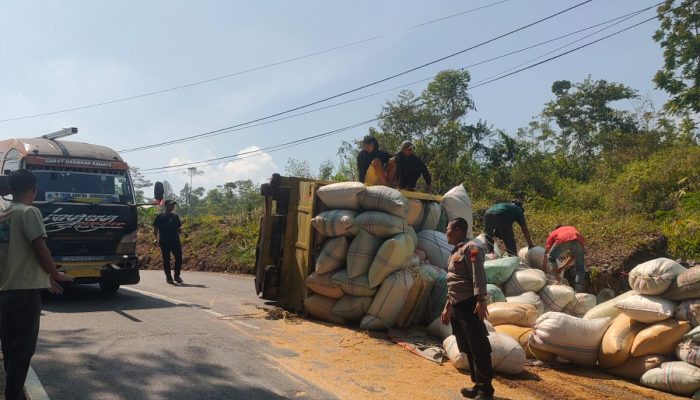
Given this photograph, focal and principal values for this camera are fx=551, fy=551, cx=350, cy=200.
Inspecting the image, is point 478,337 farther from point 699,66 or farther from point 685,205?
point 699,66

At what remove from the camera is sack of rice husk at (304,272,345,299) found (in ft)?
22.8

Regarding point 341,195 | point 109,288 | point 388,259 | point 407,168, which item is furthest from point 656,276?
point 109,288

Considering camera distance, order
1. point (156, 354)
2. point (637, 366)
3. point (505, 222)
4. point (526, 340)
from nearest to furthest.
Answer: point (156, 354) < point (637, 366) < point (526, 340) < point (505, 222)

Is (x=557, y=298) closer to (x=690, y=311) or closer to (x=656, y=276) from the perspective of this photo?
(x=656, y=276)

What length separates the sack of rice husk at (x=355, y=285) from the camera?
6684mm

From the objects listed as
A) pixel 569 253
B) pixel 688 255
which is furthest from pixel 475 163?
pixel 569 253

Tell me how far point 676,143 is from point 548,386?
17964 mm

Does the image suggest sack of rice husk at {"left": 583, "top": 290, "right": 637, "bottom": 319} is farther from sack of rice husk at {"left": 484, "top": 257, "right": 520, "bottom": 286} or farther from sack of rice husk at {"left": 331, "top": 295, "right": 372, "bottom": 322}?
sack of rice husk at {"left": 331, "top": 295, "right": 372, "bottom": 322}

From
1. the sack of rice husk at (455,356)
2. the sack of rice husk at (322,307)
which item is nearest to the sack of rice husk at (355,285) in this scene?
the sack of rice husk at (322,307)

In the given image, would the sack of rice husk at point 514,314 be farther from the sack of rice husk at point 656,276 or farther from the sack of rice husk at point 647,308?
the sack of rice husk at point 656,276

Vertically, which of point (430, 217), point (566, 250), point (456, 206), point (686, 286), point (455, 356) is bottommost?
point (455, 356)

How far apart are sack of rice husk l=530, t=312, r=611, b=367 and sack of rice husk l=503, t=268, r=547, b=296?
129 cm

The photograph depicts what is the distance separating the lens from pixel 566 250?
8141 millimetres

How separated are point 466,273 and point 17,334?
3.49 m
